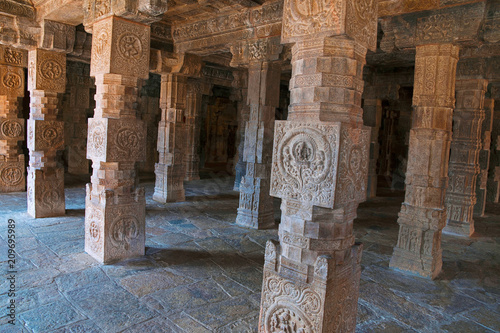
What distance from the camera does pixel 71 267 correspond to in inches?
175

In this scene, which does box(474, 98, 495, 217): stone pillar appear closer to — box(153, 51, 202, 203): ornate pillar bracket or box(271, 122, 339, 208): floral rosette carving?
box(153, 51, 202, 203): ornate pillar bracket

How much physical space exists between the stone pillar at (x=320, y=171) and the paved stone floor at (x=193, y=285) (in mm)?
933

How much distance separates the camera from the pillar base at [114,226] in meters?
4.55

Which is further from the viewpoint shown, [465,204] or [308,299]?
[465,204]

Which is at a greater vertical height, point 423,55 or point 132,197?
point 423,55

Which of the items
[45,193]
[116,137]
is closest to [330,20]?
[116,137]

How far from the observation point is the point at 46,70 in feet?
21.2

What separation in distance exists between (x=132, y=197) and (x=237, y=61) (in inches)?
149

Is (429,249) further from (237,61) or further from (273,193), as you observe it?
(237,61)

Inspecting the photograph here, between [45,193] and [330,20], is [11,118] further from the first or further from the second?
[330,20]

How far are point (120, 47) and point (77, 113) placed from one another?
923 cm

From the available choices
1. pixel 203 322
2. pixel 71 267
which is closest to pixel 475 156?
pixel 203 322

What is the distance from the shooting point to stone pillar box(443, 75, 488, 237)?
7.57 metres

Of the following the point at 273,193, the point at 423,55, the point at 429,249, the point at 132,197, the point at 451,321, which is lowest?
the point at 451,321
